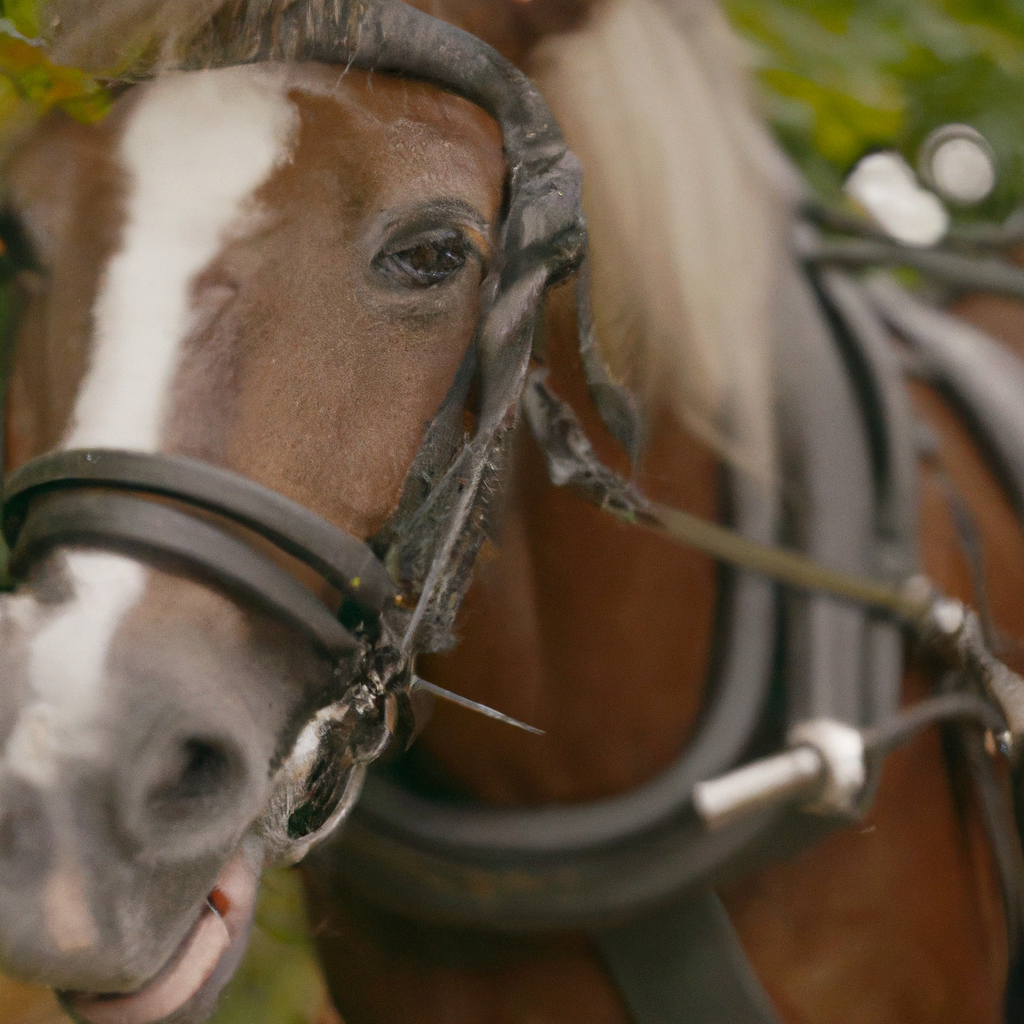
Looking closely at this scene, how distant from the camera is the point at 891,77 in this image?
1692 millimetres

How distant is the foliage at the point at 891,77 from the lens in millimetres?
A: 1565

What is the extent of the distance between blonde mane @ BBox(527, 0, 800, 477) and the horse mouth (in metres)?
0.52

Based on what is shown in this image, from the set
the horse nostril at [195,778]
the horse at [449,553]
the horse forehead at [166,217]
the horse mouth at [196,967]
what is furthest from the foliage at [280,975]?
the horse forehead at [166,217]

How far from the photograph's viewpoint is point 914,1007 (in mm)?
967

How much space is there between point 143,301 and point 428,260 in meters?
0.21

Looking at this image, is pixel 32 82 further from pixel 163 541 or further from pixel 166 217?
pixel 163 541

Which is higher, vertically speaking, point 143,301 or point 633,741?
point 143,301

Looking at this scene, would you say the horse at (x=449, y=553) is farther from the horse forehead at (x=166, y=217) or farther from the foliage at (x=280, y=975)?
the foliage at (x=280, y=975)

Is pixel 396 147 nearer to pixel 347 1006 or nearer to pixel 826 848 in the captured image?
pixel 826 848

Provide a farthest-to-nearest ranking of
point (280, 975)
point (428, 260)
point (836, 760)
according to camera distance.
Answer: point (280, 975)
point (836, 760)
point (428, 260)

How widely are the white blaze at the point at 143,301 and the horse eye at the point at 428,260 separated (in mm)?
107

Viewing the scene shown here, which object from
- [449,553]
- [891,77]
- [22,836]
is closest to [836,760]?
[449,553]

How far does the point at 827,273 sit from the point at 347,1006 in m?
Answer: 0.99

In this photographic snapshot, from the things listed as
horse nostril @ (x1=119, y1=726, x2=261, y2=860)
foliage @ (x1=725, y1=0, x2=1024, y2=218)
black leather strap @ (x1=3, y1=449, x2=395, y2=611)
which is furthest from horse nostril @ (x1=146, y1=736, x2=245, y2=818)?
foliage @ (x1=725, y1=0, x2=1024, y2=218)
